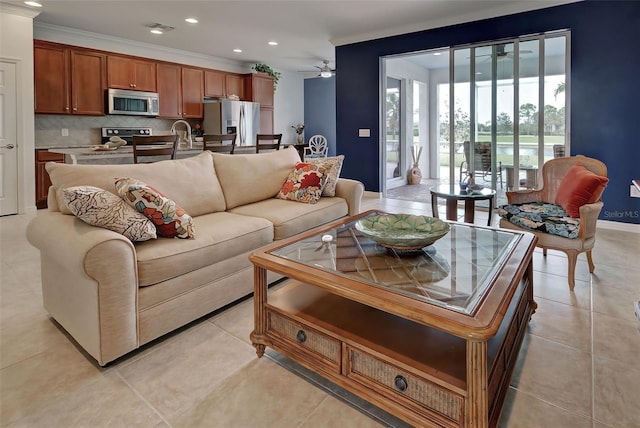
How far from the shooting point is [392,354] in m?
1.39

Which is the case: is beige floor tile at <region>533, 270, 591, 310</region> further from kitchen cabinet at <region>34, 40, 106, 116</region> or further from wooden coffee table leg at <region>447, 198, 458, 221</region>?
kitchen cabinet at <region>34, 40, 106, 116</region>

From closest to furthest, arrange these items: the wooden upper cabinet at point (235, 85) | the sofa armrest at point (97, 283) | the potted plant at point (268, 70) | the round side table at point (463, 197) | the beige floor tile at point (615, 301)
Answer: the sofa armrest at point (97, 283), the beige floor tile at point (615, 301), the round side table at point (463, 197), the wooden upper cabinet at point (235, 85), the potted plant at point (268, 70)

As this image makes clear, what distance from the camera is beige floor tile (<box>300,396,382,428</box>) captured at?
1417 mm

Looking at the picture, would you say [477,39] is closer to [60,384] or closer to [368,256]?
[368,256]

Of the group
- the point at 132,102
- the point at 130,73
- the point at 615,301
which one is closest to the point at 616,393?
the point at 615,301

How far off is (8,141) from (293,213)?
4379 millimetres

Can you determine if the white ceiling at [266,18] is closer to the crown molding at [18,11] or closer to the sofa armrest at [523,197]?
the crown molding at [18,11]

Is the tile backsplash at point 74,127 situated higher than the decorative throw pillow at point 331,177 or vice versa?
the tile backsplash at point 74,127

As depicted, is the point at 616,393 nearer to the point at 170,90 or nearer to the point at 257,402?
the point at 257,402

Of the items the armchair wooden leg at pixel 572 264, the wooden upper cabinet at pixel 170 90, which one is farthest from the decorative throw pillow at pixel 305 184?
the wooden upper cabinet at pixel 170 90

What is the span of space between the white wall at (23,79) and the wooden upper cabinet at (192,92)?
8.22 ft

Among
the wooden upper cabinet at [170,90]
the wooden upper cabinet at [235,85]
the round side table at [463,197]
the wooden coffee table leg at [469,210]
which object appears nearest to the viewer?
the round side table at [463,197]

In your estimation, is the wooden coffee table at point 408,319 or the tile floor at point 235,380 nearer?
the wooden coffee table at point 408,319

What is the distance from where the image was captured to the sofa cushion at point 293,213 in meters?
2.71
